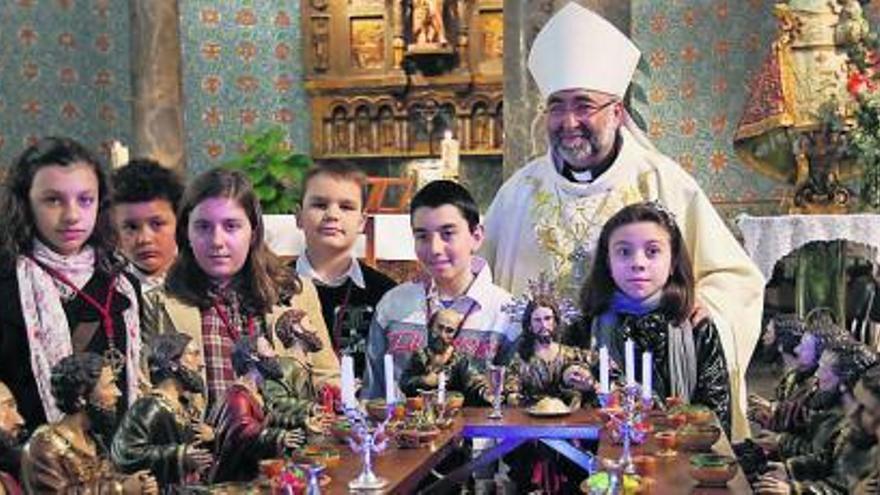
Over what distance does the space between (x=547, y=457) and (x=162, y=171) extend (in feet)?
5.22

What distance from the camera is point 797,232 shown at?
634 cm

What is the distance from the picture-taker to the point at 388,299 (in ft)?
12.8

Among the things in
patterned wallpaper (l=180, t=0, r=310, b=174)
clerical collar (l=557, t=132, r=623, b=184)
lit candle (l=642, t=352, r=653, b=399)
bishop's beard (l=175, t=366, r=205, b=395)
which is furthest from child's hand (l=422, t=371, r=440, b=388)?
patterned wallpaper (l=180, t=0, r=310, b=174)

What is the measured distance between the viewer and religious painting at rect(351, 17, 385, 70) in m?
10.9

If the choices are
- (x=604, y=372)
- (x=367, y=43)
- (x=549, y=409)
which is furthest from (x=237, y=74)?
(x=604, y=372)

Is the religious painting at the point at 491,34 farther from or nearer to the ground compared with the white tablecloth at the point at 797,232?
farther from the ground

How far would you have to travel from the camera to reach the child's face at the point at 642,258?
137 inches

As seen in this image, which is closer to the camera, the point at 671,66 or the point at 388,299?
the point at 388,299

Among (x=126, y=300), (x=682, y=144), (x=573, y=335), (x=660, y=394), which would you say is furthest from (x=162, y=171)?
(x=682, y=144)

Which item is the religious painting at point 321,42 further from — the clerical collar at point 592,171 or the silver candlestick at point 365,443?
the silver candlestick at point 365,443

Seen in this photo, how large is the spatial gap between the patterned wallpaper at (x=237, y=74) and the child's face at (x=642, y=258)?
308 inches

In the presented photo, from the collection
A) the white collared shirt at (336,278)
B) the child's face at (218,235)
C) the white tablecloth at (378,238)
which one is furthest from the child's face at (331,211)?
the white tablecloth at (378,238)

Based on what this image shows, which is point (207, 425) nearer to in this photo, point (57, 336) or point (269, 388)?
point (269, 388)

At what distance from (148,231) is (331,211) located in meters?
0.62
